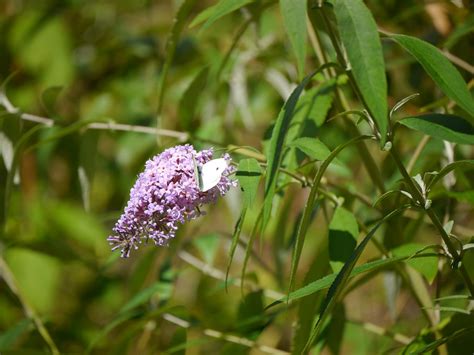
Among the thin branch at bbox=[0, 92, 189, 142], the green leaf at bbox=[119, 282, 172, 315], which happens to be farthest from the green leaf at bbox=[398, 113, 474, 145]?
the green leaf at bbox=[119, 282, 172, 315]

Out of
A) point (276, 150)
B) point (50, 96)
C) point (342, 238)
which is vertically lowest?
point (342, 238)

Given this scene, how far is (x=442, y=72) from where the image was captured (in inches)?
30.9

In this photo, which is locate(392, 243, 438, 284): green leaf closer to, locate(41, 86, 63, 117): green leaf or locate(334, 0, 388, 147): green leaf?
locate(334, 0, 388, 147): green leaf

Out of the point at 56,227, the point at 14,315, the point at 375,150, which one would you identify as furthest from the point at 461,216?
the point at 14,315

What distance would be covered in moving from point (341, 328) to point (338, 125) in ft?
1.69

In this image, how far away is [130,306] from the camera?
1.25 meters

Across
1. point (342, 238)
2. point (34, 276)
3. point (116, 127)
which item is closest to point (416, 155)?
point (342, 238)

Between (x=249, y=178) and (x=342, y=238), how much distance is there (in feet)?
0.65

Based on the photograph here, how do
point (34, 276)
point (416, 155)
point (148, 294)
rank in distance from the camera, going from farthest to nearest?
point (34, 276) < point (148, 294) < point (416, 155)

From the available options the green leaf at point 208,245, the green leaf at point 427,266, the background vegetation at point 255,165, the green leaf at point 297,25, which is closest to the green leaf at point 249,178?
the background vegetation at point 255,165

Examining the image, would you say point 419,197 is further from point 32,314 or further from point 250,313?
point 32,314

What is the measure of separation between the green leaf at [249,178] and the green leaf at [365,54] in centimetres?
15

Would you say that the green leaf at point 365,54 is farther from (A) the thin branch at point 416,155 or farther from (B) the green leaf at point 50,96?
(B) the green leaf at point 50,96

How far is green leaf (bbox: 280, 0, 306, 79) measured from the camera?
0.74 m
